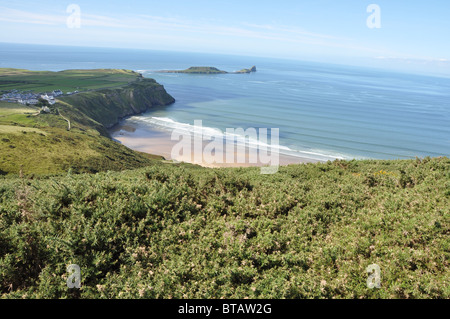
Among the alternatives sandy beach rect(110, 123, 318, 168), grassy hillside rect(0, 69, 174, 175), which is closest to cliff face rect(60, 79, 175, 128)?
grassy hillside rect(0, 69, 174, 175)

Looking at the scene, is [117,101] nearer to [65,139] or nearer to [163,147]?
[163,147]

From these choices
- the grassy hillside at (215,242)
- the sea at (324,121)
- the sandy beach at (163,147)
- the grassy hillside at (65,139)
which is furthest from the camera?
the sea at (324,121)

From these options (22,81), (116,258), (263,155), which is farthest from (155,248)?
(22,81)

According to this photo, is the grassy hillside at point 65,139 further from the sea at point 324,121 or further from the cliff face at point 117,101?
the sea at point 324,121

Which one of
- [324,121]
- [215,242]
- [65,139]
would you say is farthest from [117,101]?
[215,242]

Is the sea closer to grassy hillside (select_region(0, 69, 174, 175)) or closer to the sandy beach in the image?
the sandy beach

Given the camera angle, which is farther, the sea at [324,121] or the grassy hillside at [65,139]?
the sea at [324,121]

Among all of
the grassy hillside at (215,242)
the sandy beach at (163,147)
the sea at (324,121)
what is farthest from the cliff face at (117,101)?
the grassy hillside at (215,242)
